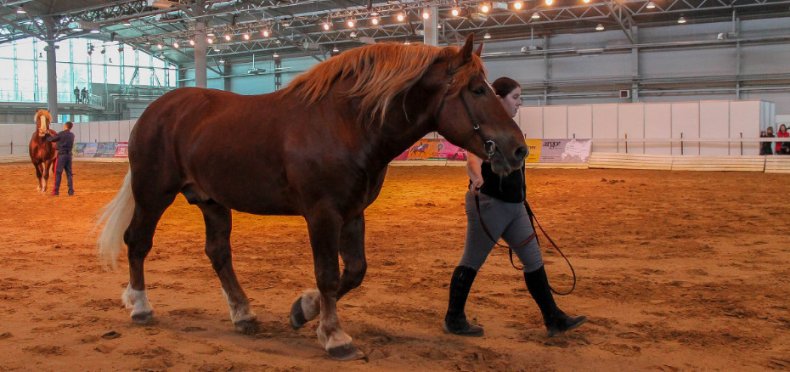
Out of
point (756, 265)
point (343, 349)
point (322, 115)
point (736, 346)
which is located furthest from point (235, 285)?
point (756, 265)

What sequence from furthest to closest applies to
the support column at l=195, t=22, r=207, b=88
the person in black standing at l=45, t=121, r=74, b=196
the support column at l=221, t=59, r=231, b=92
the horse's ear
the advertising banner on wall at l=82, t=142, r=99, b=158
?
the support column at l=221, t=59, r=231, b=92, the advertising banner on wall at l=82, t=142, r=99, b=158, the support column at l=195, t=22, r=207, b=88, the person in black standing at l=45, t=121, r=74, b=196, the horse's ear

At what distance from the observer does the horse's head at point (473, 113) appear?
3.53 m

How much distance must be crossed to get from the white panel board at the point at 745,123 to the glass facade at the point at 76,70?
31990 mm

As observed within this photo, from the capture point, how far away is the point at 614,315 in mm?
4715

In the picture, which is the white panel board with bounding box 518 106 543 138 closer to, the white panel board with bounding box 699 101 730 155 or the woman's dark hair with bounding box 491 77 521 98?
the white panel board with bounding box 699 101 730 155

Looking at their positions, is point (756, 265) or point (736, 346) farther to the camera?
point (756, 265)

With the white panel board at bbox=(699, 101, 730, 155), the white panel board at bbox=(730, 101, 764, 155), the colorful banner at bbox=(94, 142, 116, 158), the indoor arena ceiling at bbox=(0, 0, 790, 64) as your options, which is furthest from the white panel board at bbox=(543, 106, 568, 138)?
the colorful banner at bbox=(94, 142, 116, 158)

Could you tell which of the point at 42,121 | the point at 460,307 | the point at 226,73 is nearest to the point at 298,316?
the point at 460,307

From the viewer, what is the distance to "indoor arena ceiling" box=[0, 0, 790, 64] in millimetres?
28516

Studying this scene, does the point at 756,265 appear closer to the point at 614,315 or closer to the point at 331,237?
the point at 614,315

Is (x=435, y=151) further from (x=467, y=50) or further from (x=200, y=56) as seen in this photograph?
(x=467, y=50)

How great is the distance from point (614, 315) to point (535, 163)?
64.6 feet

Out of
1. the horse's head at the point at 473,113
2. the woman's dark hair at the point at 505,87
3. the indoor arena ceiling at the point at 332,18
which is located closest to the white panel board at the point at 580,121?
the indoor arena ceiling at the point at 332,18

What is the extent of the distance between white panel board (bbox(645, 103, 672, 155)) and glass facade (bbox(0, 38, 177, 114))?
29.2 metres
